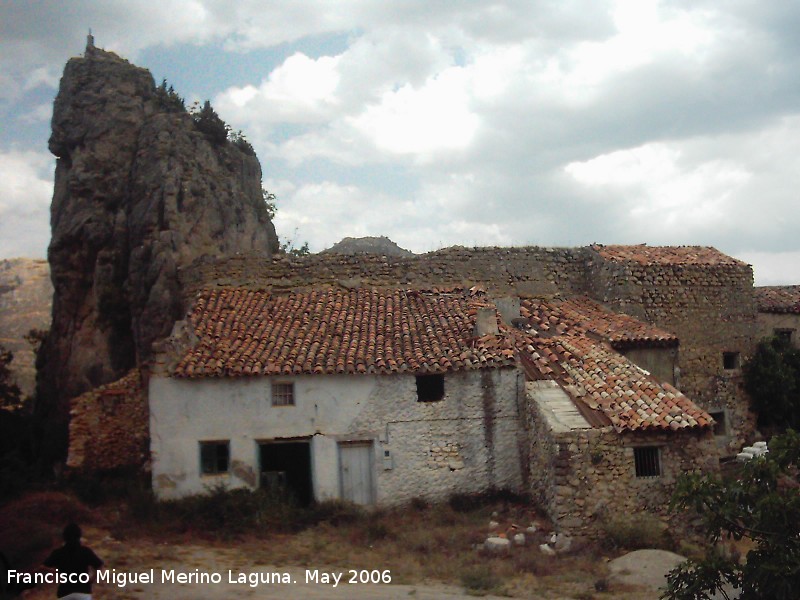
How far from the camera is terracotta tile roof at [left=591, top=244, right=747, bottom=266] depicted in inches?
872

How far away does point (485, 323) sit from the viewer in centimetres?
1728

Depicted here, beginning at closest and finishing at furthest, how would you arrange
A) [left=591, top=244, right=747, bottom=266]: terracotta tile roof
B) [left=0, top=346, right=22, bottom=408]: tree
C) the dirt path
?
the dirt path
[left=0, top=346, right=22, bottom=408]: tree
[left=591, top=244, right=747, bottom=266]: terracotta tile roof

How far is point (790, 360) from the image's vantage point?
2280 centimetres

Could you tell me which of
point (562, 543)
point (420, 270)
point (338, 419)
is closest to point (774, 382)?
point (420, 270)

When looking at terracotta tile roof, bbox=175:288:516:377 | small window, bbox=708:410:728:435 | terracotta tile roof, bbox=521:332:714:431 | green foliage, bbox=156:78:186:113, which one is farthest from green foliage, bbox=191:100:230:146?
small window, bbox=708:410:728:435

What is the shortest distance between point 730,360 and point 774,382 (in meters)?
1.48

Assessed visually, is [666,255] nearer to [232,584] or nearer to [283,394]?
[283,394]

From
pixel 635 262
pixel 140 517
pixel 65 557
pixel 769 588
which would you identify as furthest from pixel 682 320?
pixel 65 557

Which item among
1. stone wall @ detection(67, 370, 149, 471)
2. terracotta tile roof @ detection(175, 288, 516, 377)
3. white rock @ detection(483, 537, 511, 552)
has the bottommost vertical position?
white rock @ detection(483, 537, 511, 552)

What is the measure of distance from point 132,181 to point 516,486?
14.8 m

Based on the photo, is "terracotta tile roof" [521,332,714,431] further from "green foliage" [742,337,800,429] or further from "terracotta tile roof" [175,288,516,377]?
"green foliage" [742,337,800,429]

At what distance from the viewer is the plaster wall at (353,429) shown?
15609 mm

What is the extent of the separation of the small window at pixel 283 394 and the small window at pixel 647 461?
7861 millimetres

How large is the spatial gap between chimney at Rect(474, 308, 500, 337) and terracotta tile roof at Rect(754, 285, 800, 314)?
1225cm
